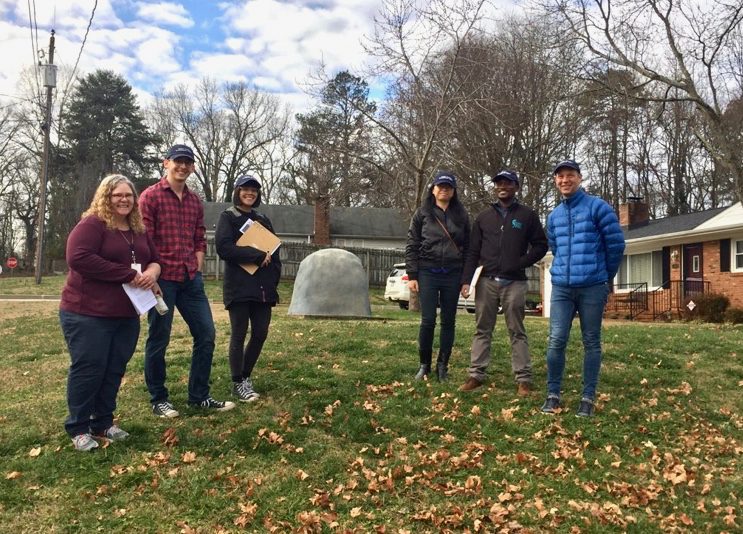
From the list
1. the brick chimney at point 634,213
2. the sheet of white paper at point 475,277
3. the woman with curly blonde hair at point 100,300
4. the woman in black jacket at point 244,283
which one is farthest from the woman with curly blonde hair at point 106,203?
the brick chimney at point 634,213

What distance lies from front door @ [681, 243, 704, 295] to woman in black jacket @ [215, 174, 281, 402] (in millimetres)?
16595

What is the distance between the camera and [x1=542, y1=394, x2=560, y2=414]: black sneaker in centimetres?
499

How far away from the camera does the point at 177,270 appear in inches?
181

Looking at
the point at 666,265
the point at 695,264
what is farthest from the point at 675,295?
the point at 666,265

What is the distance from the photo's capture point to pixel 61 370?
22.2ft

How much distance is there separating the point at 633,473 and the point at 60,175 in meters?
45.4

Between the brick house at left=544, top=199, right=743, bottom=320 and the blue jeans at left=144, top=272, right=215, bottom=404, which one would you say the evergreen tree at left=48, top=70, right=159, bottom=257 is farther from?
the blue jeans at left=144, top=272, right=215, bottom=404

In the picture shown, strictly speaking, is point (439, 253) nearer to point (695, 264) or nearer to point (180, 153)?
point (180, 153)

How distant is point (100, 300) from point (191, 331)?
89cm

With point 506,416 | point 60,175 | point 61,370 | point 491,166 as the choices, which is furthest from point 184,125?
point 506,416

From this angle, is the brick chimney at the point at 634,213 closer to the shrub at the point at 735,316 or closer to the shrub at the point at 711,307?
the shrub at the point at 711,307

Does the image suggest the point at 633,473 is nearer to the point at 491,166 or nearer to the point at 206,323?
the point at 206,323

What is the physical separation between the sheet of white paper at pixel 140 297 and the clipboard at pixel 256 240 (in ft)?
3.14

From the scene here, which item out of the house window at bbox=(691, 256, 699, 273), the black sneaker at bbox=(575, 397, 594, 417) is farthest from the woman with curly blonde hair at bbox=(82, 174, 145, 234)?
the house window at bbox=(691, 256, 699, 273)
